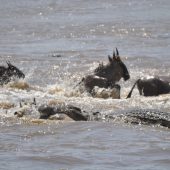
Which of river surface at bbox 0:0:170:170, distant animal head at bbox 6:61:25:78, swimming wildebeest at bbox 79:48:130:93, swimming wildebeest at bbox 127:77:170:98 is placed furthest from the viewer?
distant animal head at bbox 6:61:25:78

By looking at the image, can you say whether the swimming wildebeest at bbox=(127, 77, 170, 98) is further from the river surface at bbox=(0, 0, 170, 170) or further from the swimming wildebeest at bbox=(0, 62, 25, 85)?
the swimming wildebeest at bbox=(0, 62, 25, 85)

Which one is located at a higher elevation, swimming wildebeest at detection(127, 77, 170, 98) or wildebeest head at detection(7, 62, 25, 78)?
wildebeest head at detection(7, 62, 25, 78)

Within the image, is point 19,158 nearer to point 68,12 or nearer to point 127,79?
point 127,79

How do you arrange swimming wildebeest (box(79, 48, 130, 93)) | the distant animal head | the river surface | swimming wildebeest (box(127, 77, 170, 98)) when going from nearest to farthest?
the river surface, swimming wildebeest (box(127, 77, 170, 98)), swimming wildebeest (box(79, 48, 130, 93)), the distant animal head

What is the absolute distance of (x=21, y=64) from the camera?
19766mm

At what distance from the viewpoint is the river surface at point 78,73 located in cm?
815

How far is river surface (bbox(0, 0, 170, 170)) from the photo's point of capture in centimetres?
815

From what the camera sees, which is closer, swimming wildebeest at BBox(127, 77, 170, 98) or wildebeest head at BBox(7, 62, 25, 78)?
swimming wildebeest at BBox(127, 77, 170, 98)

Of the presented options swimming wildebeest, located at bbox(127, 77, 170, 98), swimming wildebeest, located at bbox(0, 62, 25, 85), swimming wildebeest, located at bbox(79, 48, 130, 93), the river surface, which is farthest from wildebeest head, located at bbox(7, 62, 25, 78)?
swimming wildebeest, located at bbox(127, 77, 170, 98)

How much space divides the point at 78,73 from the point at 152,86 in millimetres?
3983

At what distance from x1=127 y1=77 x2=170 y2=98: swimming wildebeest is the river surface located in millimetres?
265

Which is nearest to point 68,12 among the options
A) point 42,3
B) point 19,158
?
point 42,3

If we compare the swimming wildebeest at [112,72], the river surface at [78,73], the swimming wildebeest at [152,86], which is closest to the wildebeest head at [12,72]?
the river surface at [78,73]

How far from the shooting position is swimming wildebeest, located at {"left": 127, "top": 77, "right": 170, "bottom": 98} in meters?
14.3
